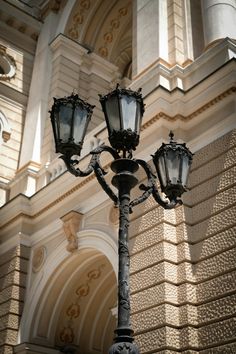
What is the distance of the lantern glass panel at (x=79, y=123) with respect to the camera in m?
4.66

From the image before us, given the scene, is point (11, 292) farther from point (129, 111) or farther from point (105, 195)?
point (129, 111)

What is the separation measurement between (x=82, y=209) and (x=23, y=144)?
3.43 metres

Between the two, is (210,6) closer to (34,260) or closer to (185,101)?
(185,101)

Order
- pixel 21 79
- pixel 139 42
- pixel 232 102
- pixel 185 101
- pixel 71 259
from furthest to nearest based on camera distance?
pixel 21 79 → pixel 139 42 → pixel 71 259 → pixel 185 101 → pixel 232 102

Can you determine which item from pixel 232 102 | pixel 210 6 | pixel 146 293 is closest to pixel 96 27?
pixel 210 6

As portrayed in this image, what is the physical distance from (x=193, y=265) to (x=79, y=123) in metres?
2.97

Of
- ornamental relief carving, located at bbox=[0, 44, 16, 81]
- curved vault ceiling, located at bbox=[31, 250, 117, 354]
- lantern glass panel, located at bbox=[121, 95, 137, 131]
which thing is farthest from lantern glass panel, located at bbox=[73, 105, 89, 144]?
ornamental relief carving, located at bbox=[0, 44, 16, 81]

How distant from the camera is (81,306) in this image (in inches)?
378

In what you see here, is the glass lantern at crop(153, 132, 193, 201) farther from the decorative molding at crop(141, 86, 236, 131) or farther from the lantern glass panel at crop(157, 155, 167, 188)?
the decorative molding at crop(141, 86, 236, 131)

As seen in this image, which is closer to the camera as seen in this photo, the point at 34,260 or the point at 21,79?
the point at 34,260

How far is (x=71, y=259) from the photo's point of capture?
9000 millimetres

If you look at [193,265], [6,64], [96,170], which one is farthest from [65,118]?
[6,64]

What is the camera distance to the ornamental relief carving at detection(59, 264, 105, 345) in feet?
30.7

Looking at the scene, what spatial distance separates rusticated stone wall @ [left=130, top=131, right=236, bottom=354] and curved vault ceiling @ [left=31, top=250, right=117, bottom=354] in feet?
6.69
